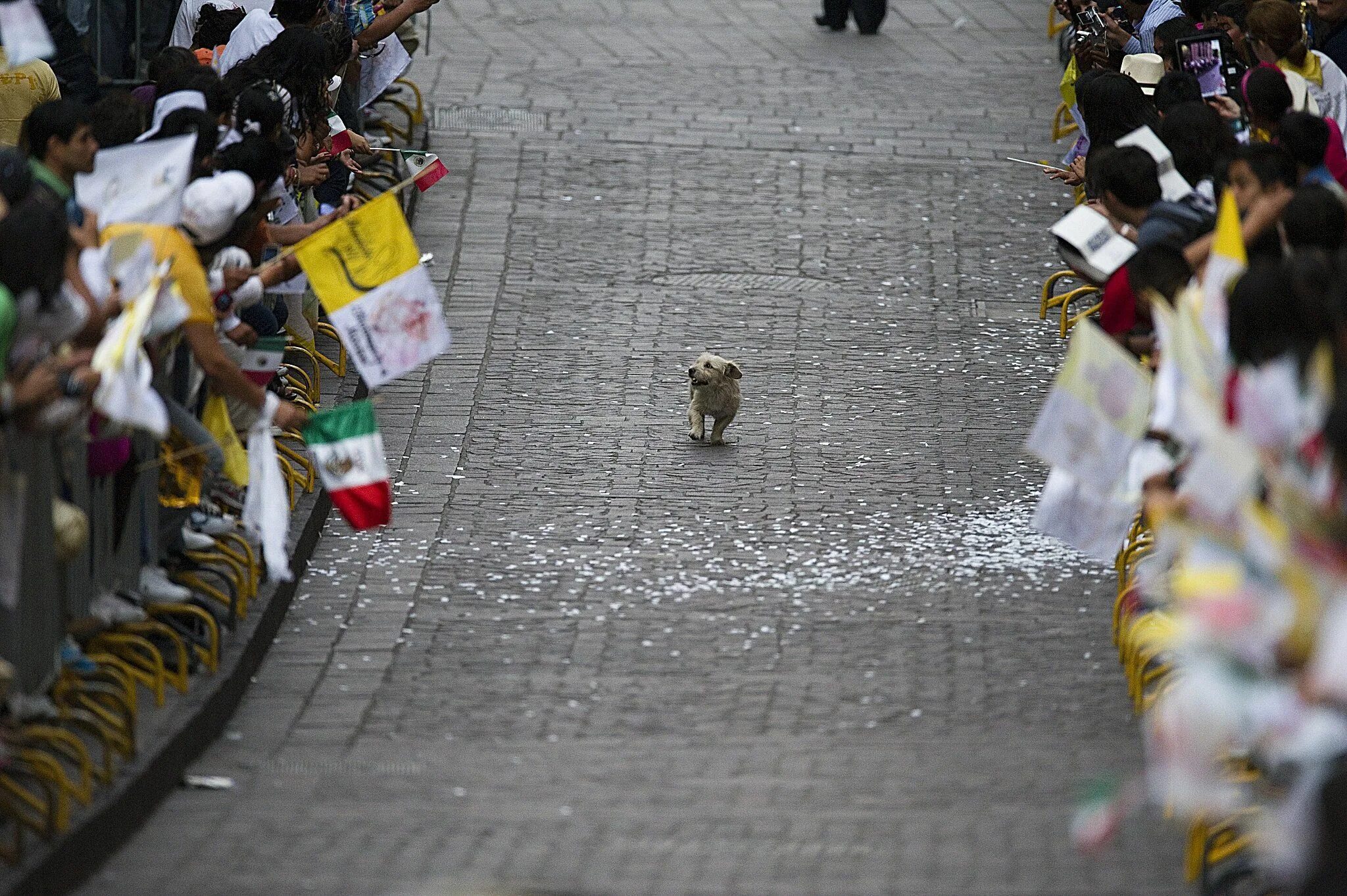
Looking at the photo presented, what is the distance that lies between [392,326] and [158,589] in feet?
4.40

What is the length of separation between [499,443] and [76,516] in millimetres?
4710

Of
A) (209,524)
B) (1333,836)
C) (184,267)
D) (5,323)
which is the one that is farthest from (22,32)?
(1333,836)

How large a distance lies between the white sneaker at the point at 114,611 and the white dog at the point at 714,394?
3.93 m

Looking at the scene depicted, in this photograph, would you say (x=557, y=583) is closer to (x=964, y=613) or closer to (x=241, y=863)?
(x=964, y=613)

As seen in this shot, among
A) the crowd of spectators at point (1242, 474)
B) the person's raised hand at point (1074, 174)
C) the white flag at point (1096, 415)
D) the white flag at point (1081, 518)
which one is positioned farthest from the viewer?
the person's raised hand at point (1074, 174)

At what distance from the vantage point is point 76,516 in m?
7.39

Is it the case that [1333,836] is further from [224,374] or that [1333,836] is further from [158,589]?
[158,589]

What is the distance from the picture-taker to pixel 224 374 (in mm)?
8617

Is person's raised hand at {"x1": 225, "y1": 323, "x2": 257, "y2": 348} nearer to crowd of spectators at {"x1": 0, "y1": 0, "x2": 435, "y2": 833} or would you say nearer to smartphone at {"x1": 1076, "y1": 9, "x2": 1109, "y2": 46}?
A: crowd of spectators at {"x1": 0, "y1": 0, "x2": 435, "y2": 833}

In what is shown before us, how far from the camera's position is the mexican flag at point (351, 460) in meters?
8.70

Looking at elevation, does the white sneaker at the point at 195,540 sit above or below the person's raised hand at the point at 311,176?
below

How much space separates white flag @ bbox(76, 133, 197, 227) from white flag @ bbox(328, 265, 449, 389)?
2.50 ft

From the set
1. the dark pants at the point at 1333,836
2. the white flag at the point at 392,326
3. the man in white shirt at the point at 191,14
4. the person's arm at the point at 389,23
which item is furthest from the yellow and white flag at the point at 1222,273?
the person's arm at the point at 389,23

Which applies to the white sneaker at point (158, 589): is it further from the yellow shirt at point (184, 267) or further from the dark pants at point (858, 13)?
the dark pants at point (858, 13)
